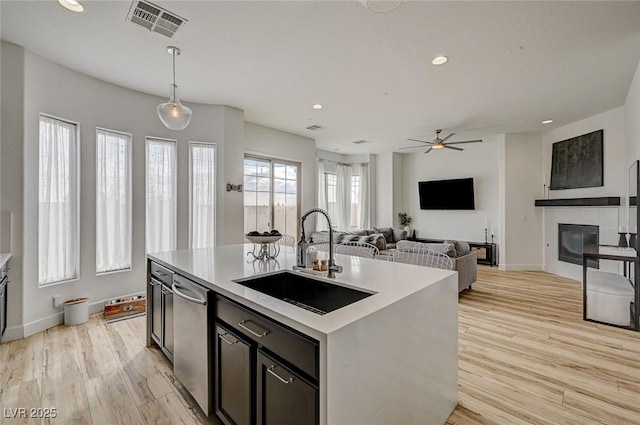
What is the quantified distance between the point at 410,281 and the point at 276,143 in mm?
5067

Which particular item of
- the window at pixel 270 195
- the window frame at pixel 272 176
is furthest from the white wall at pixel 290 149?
the window at pixel 270 195

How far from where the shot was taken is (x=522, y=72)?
3377 millimetres

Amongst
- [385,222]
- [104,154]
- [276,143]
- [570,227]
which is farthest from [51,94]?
[570,227]

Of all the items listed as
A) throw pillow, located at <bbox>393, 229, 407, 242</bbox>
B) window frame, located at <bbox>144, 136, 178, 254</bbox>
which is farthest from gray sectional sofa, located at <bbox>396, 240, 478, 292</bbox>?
window frame, located at <bbox>144, 136, 178, 254</bbox>

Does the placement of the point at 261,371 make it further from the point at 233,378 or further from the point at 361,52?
the point at 361,52

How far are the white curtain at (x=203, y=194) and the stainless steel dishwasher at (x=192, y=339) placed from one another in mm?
2617

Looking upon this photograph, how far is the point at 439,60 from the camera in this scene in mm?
3098

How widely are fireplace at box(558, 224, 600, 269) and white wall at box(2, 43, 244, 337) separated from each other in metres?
6.37

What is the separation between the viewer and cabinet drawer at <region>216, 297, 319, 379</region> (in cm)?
108

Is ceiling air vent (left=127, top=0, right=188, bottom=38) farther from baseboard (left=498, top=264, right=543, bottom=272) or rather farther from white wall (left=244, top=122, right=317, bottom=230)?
baseboard (left=498, top=264, right=543, bottom=272)

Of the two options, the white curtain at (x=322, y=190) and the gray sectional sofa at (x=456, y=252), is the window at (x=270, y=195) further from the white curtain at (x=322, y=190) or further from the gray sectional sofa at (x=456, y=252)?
the gray sectional sofa at (x=456, y=252)

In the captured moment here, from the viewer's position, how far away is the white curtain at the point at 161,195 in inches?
165

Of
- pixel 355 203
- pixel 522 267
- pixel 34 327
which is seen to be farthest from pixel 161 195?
pixel 522 267

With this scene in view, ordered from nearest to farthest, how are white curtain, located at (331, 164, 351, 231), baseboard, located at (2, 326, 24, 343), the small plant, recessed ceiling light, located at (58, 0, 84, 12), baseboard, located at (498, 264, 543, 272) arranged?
recessed ceiling light, located at (58, 0, 84, 12)
baseboard, located at (2, 326, 24, 343)
baseboard, located at (498, 264, 543, 272)
white curtain, located at (331, 164, 351, 231)
the small plant
